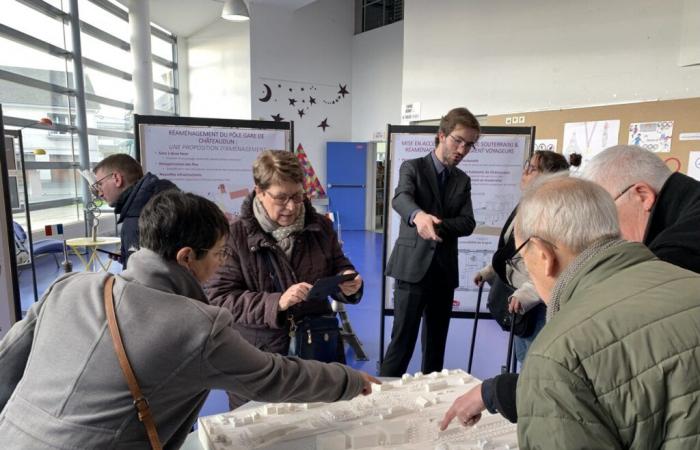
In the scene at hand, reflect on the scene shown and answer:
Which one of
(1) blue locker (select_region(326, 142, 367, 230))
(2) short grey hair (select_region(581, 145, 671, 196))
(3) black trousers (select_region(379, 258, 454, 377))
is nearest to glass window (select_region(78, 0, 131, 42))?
(1) blue locker (select_region(326, 142, 367, 230))

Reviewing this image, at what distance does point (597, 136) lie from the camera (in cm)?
430

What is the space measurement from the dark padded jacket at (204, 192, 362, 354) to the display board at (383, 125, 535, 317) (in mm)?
1288

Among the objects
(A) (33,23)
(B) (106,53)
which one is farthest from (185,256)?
(B) (106,53)

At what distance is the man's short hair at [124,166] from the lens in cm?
247

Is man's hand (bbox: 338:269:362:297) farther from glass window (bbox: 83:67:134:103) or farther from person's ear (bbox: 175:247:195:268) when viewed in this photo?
glass window (bbox: 83:67:134:103)

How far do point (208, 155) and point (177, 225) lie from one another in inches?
74.7

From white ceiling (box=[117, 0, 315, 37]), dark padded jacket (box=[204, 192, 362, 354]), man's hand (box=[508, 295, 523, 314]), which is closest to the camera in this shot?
dark padded jacket (box=[204, 192, 362, 354])

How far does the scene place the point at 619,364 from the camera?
2.23ft

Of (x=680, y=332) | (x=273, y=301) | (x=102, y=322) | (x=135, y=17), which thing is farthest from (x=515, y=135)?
(x=135, y=17)

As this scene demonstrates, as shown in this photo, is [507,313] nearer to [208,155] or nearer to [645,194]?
[645,194]

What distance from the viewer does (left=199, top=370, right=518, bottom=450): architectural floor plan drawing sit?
1.13m

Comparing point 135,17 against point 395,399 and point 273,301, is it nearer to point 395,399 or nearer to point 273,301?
point 273,301

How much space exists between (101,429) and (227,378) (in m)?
0.25

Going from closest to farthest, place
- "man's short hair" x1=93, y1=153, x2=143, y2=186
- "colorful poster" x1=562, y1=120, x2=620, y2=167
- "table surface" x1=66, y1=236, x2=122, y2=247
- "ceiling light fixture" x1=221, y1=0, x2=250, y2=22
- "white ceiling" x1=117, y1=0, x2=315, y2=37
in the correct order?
"man's short hair" x1=93, y1=153, x2=143, y2=186
"colorful poster" x1=562, y1=120, x2=620, y2=167
"table surface" x1=66, y1=236, x2=122, y2=247
"ceiling light fixture" x1=221, y1=0, x2=250, y2=22
"white ceiling" x1=117, y1=0, x2=315, y2=37
